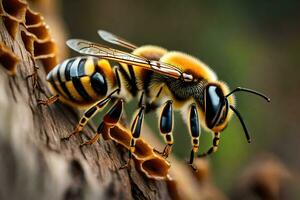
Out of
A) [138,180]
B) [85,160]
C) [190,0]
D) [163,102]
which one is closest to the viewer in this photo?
[85,160]

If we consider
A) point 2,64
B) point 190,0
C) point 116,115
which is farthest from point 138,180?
point 190,0

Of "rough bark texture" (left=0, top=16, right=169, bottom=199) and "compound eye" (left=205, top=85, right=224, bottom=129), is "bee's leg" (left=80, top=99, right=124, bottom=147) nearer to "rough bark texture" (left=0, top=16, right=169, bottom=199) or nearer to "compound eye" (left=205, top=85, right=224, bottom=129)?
"rough bark texture" (left=0, top=16, right=169, bottom=199)

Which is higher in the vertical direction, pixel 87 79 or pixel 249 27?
pixel 87 79

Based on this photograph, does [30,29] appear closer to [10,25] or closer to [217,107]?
[10,25]

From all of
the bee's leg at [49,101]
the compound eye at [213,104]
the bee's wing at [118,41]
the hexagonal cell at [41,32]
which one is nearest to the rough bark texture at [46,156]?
the bee's leg at [49,101]

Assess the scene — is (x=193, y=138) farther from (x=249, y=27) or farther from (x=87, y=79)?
(x=249, y=27)

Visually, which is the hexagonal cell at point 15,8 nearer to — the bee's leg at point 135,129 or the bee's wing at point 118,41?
the bee's leg at point 135,129

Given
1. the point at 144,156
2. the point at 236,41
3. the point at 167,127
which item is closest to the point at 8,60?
the point at 144,156
